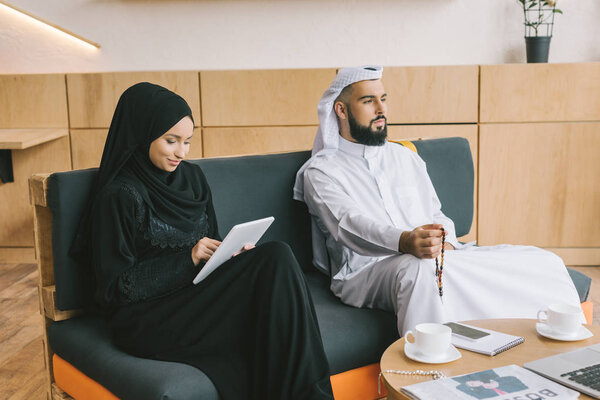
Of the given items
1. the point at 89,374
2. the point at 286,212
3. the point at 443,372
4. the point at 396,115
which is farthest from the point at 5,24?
the point at 443,372

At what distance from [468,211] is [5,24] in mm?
3846

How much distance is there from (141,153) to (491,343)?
123 cm

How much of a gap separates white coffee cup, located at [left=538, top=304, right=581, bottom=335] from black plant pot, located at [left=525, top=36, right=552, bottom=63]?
306 centimetres

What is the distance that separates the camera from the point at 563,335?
166 centimetres

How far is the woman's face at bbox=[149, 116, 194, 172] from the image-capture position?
1980 mm

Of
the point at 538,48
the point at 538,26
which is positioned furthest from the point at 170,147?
the point at 538,26

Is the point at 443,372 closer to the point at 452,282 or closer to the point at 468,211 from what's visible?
the point at 452,282

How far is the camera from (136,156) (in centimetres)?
199

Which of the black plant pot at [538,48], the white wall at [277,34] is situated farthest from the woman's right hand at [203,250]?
the black plant pot at [538,48]

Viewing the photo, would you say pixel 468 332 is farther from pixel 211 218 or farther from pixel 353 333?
pixel 211 218

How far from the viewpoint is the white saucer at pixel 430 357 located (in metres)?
1.51

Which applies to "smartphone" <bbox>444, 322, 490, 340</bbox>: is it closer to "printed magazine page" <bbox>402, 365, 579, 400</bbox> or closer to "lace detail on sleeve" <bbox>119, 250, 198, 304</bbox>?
"printed magazine page" <bbox>402, 365, 579, 400</bbox>

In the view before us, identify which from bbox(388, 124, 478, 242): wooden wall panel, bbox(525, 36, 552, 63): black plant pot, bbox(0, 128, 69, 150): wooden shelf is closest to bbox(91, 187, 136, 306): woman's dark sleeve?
bbox(0, 128, 69, 150): wooden shelf

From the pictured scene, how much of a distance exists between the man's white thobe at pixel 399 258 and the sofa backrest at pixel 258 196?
11 cm
